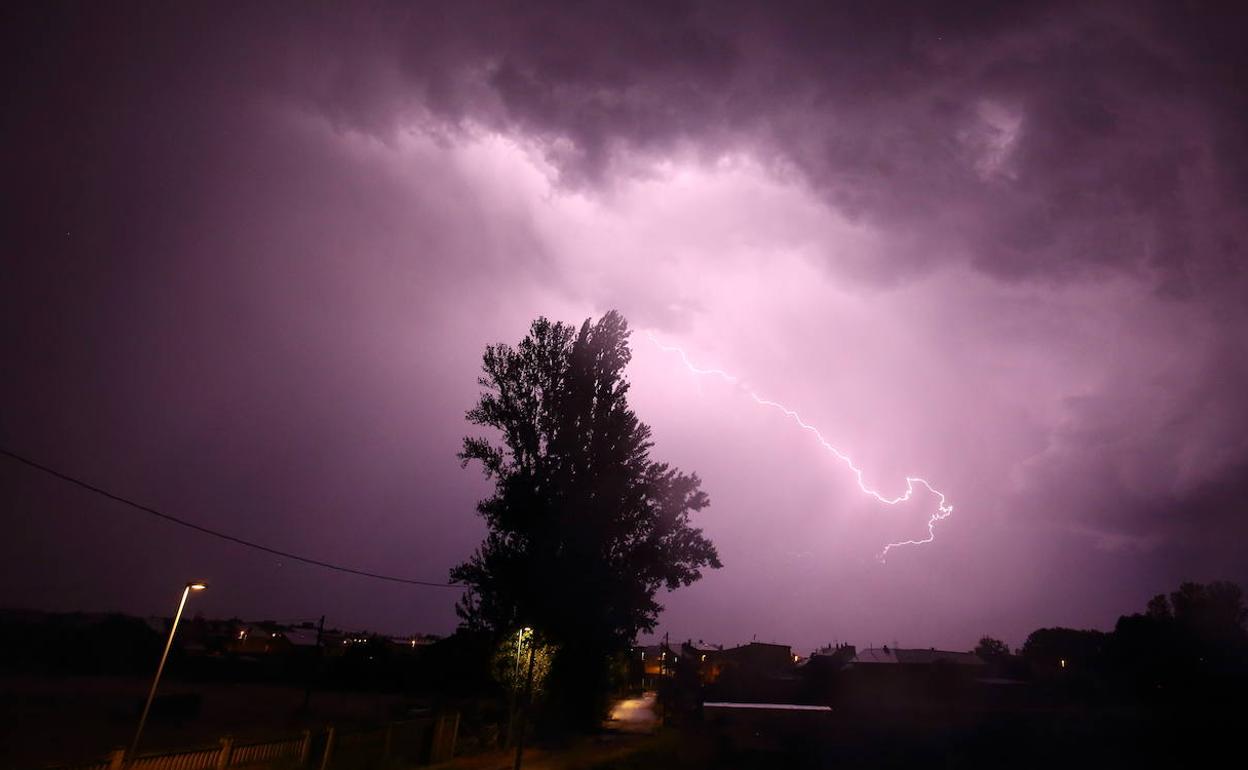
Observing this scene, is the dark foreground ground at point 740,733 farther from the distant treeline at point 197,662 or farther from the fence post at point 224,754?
the fence post at point 224,754

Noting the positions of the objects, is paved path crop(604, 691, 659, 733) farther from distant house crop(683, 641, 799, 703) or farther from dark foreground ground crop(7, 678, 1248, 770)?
distant house crop(683, 641, 799, 703)

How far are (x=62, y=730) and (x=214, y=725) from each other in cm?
586

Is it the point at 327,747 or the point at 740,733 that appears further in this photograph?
the point at 740,733

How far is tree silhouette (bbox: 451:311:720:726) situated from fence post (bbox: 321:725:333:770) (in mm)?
9183

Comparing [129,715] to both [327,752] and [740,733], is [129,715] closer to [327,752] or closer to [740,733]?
[327,752]

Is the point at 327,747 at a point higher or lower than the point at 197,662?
lower

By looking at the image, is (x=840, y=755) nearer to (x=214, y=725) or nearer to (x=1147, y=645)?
(x=214, y=725)

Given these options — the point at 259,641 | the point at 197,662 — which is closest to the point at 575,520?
the point at 197,662

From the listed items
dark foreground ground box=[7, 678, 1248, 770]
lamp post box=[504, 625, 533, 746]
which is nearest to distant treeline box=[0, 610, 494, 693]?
dark foreground ground box=[7, 678, 1248, 770]

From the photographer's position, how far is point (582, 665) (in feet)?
106

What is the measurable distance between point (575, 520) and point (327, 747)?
13.2 m

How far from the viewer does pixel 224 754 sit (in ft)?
51.4

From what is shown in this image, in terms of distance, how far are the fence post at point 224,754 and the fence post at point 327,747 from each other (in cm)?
318

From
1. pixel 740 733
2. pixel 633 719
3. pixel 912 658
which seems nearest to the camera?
pixel 740 733
